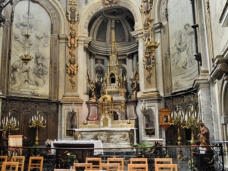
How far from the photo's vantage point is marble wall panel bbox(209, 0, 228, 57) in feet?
24.9

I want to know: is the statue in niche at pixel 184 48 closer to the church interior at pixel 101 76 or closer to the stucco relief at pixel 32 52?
the church interior at pixel 101 76

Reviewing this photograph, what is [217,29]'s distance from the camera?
8555 mm

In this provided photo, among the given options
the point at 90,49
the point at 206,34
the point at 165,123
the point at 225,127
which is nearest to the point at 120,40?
the point at 90,49

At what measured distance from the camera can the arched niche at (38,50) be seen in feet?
51.6

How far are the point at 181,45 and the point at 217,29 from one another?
240 inches

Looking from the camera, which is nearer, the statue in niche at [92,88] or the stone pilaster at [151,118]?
the stone pilaster at [151,118]

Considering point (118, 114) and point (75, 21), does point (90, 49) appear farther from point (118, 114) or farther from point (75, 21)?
point (118, 114)

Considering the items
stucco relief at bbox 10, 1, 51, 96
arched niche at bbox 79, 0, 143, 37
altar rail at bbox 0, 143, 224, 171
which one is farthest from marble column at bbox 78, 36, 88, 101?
altar rail at bbox 0, 143, 224, 171

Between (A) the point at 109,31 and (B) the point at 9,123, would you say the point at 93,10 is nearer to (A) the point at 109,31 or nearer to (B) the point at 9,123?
(A) the point at 109,31

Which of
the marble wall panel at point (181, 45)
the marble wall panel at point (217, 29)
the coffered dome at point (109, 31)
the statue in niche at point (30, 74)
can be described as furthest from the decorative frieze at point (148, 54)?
the marble wall panel at point (217, 29)

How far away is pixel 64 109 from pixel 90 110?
1.83m

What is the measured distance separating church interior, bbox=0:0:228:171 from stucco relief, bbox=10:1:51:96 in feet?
0.21

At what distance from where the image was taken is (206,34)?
33.2 ft

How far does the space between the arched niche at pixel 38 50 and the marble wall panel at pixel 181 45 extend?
7.55m
